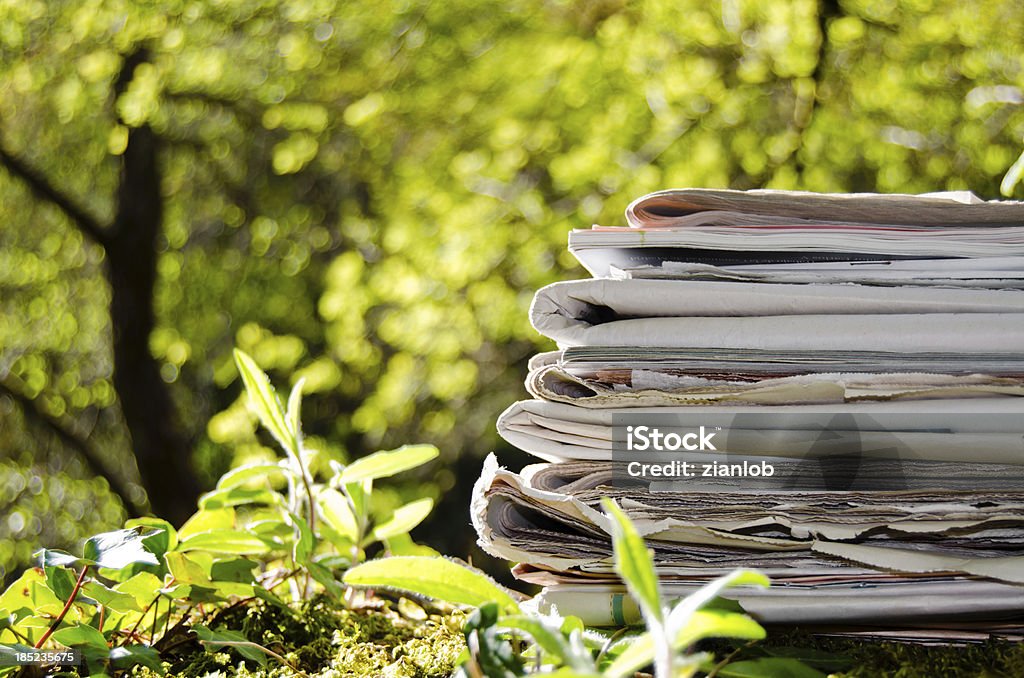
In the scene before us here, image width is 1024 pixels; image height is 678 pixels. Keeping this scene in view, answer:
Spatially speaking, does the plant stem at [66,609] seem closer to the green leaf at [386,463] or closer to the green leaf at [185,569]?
the green leaf at [185,569]

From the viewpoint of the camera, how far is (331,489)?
0.59 m

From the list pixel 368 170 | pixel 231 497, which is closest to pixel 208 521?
pixel 231 497

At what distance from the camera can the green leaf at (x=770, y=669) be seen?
36 centimetres

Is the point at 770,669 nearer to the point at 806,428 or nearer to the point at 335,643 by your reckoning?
the point at 806,428

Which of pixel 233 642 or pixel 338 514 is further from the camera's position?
pixel 338 514

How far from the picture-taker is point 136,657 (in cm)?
44

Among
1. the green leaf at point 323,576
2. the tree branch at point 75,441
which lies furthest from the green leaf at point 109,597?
the tree branch at point 75,441

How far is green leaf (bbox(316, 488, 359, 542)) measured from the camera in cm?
60

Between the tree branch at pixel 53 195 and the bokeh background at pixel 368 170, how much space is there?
0.01 m

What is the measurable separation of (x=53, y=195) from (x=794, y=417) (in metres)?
2.88

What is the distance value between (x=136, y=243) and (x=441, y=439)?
1.18 metres

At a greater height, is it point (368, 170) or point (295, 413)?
point (368, 170)

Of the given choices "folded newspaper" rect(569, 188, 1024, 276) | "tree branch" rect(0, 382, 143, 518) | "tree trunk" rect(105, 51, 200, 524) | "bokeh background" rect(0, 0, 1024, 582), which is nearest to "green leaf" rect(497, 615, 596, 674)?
"folded newspaper" rect(569, 188, 1024, 276)

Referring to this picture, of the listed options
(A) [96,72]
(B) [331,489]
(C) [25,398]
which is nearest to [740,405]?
(B) [331,489]
